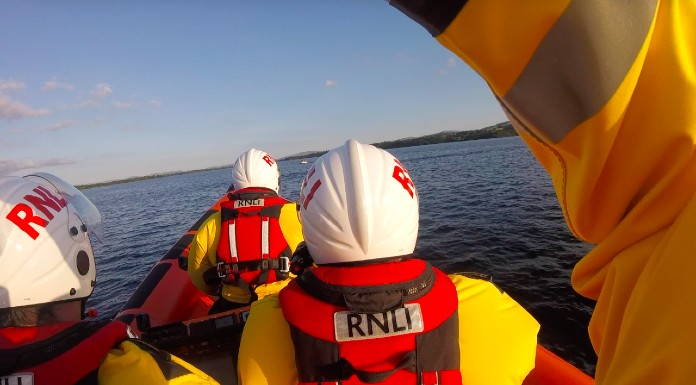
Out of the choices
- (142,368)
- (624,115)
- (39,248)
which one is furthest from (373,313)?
(39,248)

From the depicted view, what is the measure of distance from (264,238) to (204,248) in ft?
2.89

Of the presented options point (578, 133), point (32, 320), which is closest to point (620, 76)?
point (578, 133)

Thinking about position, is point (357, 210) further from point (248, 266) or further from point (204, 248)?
point (204, 248)

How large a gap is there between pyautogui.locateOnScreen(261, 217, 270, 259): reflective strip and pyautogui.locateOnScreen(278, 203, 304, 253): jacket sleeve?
0.19 metres

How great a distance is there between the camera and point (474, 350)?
74.4 inches

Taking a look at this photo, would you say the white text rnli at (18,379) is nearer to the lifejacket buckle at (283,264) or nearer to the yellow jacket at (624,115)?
the yellow jacket at (624,115)

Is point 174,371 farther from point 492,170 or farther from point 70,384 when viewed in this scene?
point 492,170

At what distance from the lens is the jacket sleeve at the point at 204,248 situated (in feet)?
15.3

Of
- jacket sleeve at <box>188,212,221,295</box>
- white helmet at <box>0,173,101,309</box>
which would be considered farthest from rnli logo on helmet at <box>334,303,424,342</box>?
jacket sleeve at <box>188,212,221,295</box>

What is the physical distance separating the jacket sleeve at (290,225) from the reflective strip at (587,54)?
14.0 feet

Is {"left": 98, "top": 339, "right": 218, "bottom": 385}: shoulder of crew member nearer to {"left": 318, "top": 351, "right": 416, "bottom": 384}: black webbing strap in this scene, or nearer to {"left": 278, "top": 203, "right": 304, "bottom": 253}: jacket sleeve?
{"left": 318, "top": 351, "right": 416, "bottom": 384}: black webbing strap

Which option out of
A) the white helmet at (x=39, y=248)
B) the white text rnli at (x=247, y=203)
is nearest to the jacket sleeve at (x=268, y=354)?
the white helmet at (x=39, y=248)

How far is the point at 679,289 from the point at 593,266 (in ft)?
0.76

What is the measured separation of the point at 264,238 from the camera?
4535mm
